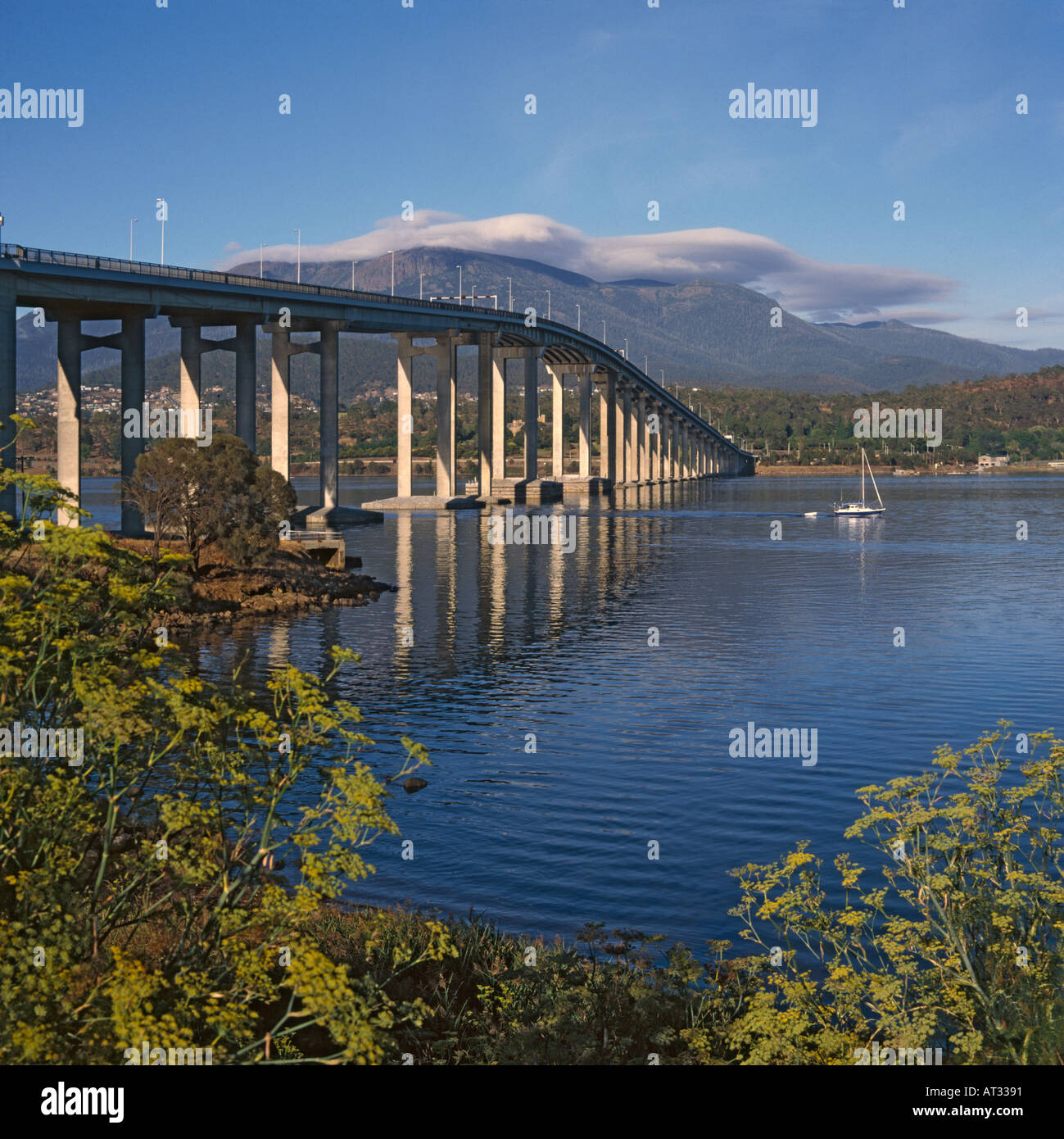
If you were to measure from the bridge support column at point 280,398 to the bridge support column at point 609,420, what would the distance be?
92.6 m

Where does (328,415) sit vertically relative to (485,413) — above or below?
below

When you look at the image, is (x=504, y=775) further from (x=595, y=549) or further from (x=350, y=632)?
(x=595, y=549)

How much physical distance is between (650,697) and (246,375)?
67.1m

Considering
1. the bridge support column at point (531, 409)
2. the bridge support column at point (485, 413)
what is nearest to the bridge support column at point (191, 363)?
the bridge support column at point (485, 413)

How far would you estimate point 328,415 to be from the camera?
107938mm

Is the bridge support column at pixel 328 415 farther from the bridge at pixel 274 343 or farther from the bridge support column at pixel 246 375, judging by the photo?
the bridge support column at pixel 246 375

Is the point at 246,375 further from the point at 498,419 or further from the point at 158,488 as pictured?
the point at 498,419

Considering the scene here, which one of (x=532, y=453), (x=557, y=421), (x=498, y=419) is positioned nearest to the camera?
(x=498, y=419)

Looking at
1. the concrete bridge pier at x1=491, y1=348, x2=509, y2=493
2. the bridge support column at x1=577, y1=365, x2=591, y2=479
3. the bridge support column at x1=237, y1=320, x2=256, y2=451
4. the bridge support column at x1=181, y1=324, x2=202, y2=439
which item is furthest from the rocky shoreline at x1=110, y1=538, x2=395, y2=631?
the bridge support column at x1=577, y1=365, x2=591, y2=479

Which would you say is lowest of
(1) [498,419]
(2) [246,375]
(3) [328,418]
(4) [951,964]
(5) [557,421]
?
(4) [951,964]

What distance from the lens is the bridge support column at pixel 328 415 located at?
104625mm

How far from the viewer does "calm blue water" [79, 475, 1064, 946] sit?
60.3 ft

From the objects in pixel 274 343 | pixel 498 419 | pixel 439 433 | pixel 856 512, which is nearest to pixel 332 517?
pixel 274 343

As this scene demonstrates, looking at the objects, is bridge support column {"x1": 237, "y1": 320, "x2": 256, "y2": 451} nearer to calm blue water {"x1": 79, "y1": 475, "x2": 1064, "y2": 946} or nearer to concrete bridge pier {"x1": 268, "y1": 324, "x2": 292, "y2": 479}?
concrete bridge pier {"x1": 268, "y1": 324, "x2": 292, "y2": 479}
